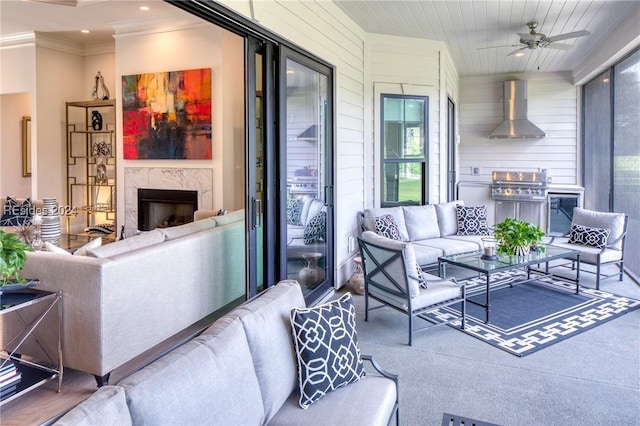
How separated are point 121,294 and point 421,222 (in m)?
3.91

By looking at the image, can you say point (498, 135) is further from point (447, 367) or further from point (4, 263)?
point (4, 263)

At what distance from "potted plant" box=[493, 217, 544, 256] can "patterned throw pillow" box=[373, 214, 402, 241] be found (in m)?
1.16

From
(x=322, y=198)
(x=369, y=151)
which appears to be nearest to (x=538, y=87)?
(x=369, y=151)

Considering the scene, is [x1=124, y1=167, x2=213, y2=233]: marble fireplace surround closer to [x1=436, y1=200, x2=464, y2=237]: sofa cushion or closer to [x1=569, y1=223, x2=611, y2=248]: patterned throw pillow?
[x1=436, y1=200, x2=464, y2=237]: sofa cushion

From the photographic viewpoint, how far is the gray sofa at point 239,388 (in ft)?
4.16

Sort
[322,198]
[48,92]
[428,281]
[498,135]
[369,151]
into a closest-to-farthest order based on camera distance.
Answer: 1. [428,281]
2. [322,198]
3. [369,151]
4. [48,92]
5. [498,135]

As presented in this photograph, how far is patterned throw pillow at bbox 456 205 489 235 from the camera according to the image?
6062 mm

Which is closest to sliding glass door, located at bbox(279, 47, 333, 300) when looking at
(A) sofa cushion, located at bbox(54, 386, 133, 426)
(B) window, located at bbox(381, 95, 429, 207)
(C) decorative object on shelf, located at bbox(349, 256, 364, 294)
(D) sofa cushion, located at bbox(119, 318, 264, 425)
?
(C) decorative object on shelf, located at bbox(349, 256, 364, 294)

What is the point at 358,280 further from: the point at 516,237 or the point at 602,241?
the point at 602,241

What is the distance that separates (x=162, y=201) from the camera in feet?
21.0

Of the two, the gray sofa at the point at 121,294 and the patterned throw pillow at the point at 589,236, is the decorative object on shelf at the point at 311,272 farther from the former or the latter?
the patterned throw pillow at the point at 589,236

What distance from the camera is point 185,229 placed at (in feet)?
12.7

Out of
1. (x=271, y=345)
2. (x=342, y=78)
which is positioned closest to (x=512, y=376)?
(x=271, y=345)

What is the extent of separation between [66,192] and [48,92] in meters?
1.58
